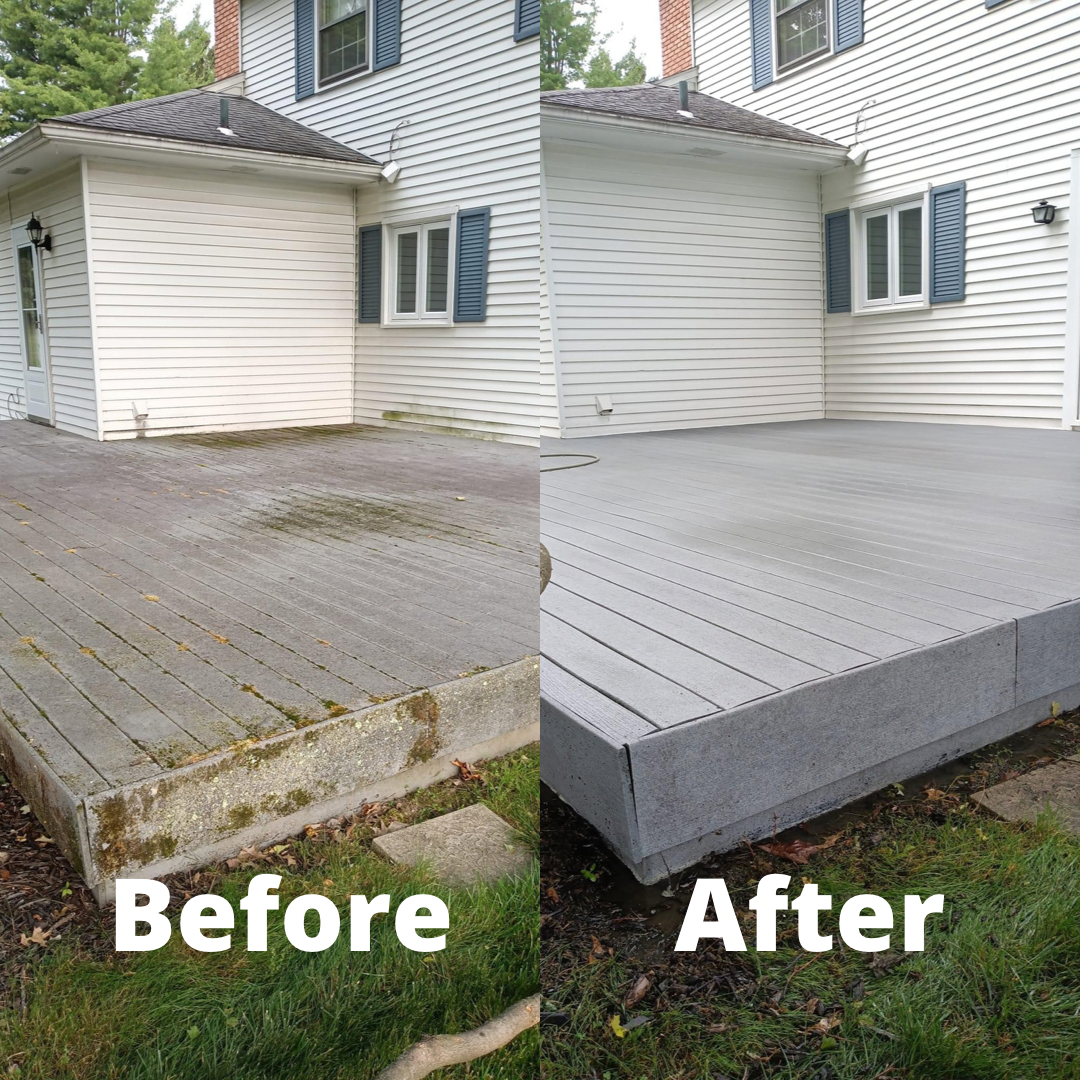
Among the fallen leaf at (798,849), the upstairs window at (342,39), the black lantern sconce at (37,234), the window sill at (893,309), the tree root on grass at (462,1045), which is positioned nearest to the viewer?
the tree root on grass at (462,1045)

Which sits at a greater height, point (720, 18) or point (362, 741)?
point (720, 18)

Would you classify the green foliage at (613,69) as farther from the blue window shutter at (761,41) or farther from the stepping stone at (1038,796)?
the stepping stone at (1038,796)

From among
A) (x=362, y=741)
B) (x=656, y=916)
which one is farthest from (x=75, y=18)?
(x=656, y=916)

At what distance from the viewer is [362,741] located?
1.31 metres

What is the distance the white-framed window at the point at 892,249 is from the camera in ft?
5.37

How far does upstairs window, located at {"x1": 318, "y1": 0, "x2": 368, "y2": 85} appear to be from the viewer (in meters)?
2.56

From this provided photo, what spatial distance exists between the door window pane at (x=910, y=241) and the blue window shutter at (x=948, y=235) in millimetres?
46

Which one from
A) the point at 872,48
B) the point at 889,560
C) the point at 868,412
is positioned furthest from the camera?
the point at 868,412

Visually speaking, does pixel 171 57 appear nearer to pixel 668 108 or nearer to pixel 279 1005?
pixel 668 108

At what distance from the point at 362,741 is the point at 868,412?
5.35ft

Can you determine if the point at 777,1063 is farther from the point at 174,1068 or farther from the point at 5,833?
the point at 5,833

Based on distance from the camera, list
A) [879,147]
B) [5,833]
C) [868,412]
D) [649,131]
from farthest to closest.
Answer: [868,412], [879,147], [5,833], [649,131]

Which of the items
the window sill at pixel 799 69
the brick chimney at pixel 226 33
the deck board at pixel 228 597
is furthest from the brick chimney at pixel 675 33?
the brick chimney at pixel 226 33

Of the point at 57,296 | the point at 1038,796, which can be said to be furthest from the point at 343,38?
the point at 1038,796
